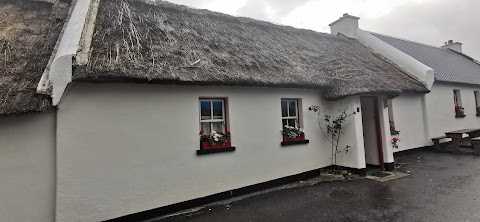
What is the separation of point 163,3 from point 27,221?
21.2 ft

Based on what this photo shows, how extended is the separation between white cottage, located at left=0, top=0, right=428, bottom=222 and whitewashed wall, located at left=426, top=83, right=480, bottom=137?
4.71 meters

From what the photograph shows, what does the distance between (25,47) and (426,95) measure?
13858mm

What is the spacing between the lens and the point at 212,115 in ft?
19.9

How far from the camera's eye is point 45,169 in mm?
4289

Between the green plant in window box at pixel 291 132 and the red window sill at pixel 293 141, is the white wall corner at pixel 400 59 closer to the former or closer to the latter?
the red window sill at pixel 293 141

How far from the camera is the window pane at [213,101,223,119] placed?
6145 mm

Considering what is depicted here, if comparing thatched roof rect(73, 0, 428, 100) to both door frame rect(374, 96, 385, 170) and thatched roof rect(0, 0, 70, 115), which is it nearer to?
door frame rect(374, 96, 385, 170)

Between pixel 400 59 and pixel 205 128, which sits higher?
pixel 400 59

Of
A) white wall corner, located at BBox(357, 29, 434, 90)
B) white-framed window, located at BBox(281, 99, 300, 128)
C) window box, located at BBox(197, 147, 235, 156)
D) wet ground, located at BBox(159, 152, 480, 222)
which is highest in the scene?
white wall corner, located at BBox(357, 29, 434, 90)

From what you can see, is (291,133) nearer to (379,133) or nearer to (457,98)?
(379,133)

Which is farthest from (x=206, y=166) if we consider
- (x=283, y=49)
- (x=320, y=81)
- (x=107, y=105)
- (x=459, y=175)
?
(x=459, y=175)

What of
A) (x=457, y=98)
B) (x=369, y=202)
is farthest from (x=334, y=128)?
(x=457, y=98)

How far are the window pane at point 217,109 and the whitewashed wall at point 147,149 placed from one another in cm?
25

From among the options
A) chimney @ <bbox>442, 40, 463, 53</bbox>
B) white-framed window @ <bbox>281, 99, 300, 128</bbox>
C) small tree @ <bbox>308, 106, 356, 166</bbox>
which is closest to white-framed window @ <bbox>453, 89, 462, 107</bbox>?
chimney @ <bbox>442, 40, 463, 53</bbox>
